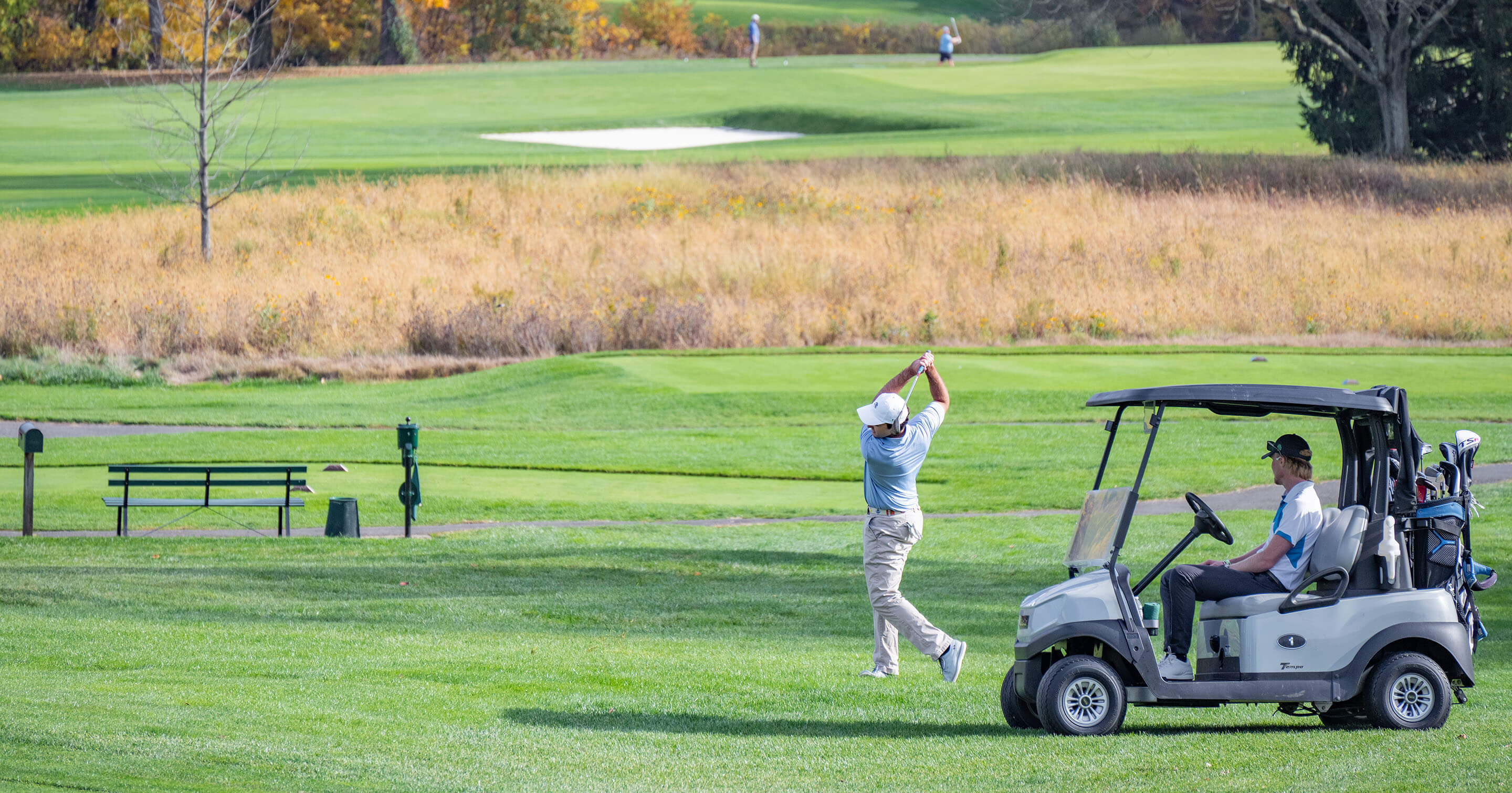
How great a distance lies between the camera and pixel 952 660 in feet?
30.6

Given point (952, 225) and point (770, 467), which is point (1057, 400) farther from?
point (952, 225)

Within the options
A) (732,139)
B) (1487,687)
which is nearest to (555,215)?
(732,139)

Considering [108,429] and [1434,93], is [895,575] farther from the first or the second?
[1434,93]

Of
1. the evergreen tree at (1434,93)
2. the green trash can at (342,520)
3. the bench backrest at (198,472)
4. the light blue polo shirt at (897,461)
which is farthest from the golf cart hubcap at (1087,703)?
the evergreen tree at (1434,93)

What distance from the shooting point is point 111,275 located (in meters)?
31.9

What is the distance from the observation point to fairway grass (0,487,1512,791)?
23.5 ft

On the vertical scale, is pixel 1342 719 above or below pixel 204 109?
below

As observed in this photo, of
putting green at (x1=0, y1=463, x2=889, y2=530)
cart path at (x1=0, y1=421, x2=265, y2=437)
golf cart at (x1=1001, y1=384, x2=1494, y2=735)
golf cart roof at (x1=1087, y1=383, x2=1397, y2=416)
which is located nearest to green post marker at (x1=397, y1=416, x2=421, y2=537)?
putting green at (x1=0, y1=463, x2=889, y2=530)

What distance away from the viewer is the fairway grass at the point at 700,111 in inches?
1994

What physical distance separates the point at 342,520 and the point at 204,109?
797 inches

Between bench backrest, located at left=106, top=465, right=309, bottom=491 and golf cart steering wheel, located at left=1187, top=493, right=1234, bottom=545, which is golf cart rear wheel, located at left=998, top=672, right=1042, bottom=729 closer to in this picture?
golf cart steering wheel, located at left=1187, top=493, right=1234, bottom=545

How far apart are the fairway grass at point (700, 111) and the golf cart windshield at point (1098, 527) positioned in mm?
37457

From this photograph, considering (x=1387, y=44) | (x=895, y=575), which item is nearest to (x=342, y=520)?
(x=895, y=575)

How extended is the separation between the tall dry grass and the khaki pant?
67.8 feet
